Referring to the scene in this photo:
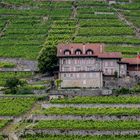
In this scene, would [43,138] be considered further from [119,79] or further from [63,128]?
[119,79]

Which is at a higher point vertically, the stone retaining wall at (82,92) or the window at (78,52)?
the window at (78,52)

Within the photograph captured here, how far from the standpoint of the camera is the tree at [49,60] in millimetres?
98250

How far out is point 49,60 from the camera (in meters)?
98.2

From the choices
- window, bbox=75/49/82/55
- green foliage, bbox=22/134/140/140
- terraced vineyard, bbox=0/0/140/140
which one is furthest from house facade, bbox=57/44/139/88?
green foliage, bbox=22/134/140/140

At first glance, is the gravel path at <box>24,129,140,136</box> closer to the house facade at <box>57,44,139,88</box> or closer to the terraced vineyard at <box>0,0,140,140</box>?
the terraced vineyard at <box>0,0,140,140</box>

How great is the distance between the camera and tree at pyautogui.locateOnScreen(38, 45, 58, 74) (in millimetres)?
98250

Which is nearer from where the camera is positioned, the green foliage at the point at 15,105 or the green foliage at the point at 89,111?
the green foliage at the point at 89,111

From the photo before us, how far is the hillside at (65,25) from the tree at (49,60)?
9972 mm

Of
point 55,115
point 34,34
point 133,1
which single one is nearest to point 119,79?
point 55,115

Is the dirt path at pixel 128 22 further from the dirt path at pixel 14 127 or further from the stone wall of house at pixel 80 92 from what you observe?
the dirt path at pixel 14 127

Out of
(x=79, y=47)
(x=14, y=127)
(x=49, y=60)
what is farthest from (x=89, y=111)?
(x=49, y=60)

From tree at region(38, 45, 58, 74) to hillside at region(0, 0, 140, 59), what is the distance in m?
9.97

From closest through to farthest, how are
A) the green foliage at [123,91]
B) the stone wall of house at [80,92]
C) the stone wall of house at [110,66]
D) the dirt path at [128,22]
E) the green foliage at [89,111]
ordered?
the green foliage at [89,111] < the stone wall of house at [80,92] < the green foliage at [123,91] < the stone wall of house at [110,66] < the dirt path at [128,22]

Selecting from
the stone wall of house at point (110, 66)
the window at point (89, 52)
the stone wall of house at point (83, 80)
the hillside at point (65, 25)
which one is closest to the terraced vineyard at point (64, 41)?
the hillside at point (65, 25)
